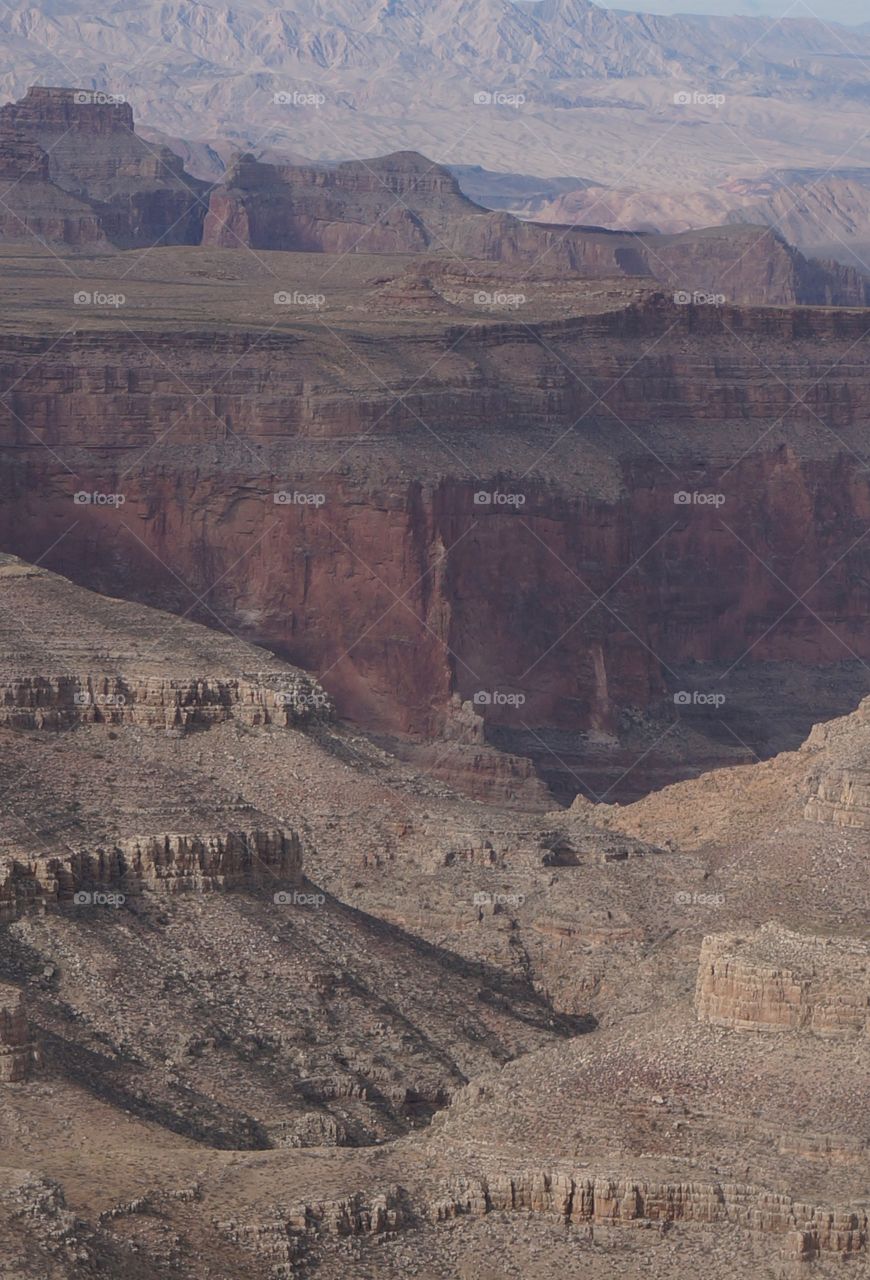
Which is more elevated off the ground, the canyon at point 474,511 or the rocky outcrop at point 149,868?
the canyon at point 474,511

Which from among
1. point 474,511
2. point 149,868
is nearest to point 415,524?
point 474,511

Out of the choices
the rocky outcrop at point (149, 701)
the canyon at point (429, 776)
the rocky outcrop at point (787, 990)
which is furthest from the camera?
the rocky outcrop at point (149, 701)

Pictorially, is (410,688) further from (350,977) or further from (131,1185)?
(131,1185)

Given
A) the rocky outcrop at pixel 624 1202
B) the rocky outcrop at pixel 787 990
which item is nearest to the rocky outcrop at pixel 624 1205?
the rocky outcrop at pixel 624 1202

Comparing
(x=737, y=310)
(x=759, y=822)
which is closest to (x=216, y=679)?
(x=759, y=822)

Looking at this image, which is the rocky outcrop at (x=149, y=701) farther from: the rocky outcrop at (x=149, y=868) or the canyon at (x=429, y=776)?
the rocky outcrop at (x=149, y=868)

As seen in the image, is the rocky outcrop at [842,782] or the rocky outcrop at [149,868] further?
the rocky outcrop at [842,782]

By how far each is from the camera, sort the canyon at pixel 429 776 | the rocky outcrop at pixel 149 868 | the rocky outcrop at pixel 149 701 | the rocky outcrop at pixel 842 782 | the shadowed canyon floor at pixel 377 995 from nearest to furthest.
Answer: the shadowed canyon floor at pixel 377 995 → the canyon at pixel 429 776 → the rocky outcrop at pixel 149 868 → the rocky outcrop at pixel 842 782 → the rocky outcrop at pixel 149 701

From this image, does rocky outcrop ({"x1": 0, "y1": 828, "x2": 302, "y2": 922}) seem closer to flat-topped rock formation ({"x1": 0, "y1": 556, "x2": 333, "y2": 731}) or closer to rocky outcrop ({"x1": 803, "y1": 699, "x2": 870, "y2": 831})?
flat-topped rock formation ({"x1": 0, "y1": 556, "x2": 333, "y2": 731})
